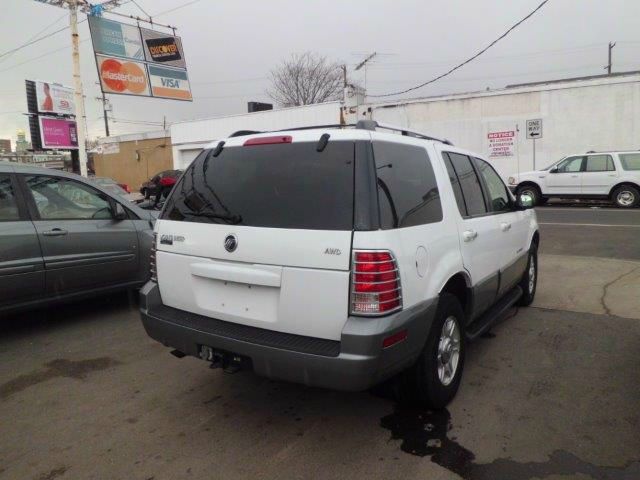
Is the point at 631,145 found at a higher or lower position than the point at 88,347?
higher

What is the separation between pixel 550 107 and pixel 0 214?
844 inches

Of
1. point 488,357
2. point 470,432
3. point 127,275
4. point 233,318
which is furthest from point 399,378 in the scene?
point 127,275

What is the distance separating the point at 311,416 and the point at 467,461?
101cm

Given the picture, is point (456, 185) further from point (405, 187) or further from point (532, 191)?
point (532, 191)

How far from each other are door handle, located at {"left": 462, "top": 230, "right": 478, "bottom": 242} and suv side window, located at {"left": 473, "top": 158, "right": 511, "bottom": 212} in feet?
2.46

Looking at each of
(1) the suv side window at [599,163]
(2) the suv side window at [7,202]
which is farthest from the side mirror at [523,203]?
(1) the suv side window at [599,163]

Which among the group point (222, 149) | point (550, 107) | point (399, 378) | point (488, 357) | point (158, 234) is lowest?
point (488, 357)

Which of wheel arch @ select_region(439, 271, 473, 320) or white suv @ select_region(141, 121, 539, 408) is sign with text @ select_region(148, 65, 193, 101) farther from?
wheel arch @ select_region(439, 271, 473, 320)

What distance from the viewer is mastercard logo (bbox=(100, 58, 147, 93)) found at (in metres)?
19.2

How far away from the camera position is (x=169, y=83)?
72.0ft

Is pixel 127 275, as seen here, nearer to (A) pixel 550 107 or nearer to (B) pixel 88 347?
(B) pixel 88 347

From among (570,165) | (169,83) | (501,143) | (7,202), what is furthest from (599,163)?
(169,83)

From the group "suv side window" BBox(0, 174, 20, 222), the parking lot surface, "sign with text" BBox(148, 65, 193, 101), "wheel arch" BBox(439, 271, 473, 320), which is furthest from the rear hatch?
"sign with text" BBox(148, 65, 193, 101)

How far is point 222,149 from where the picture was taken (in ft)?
10.9
